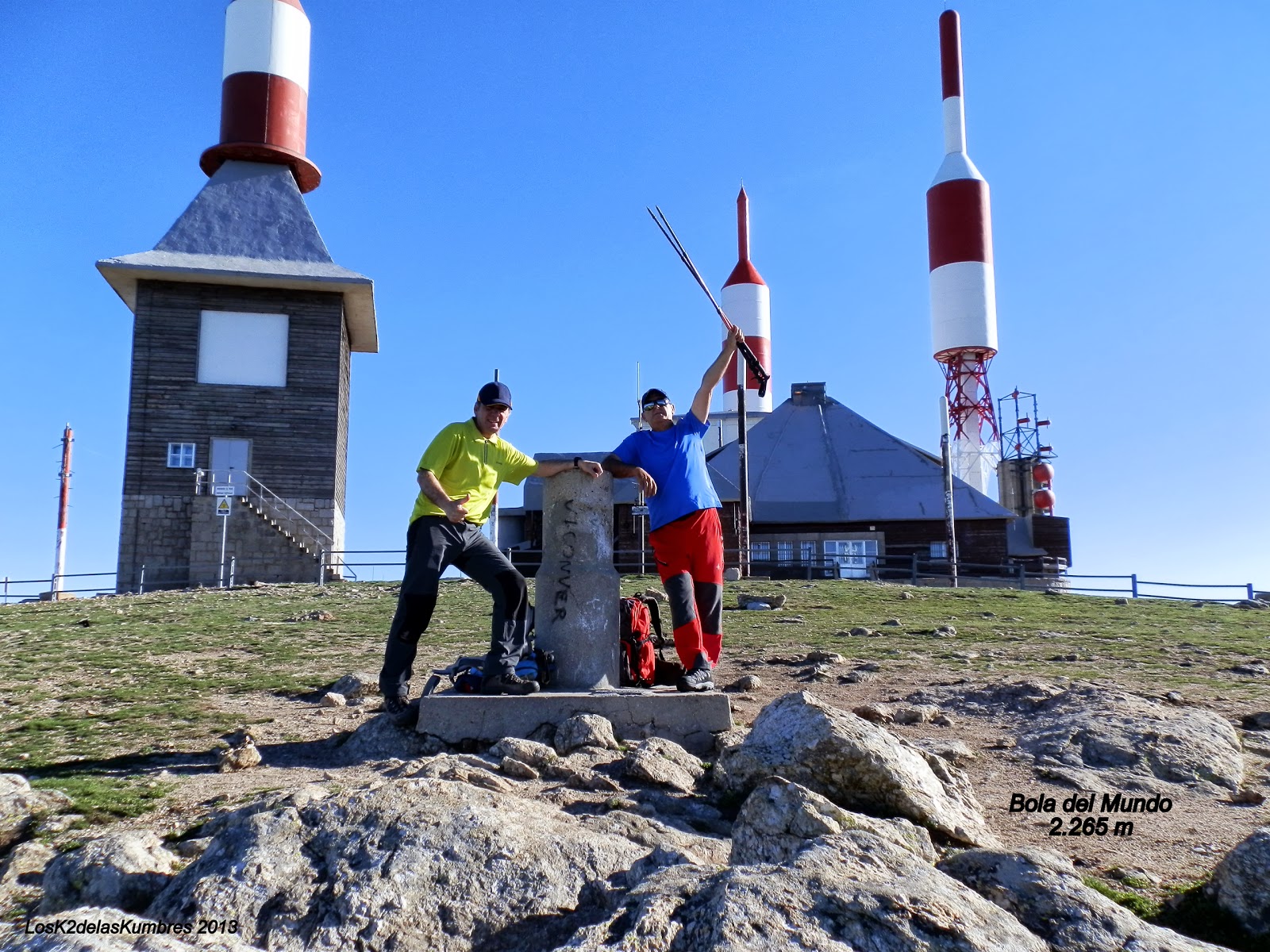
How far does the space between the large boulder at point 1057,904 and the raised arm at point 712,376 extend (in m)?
3.63

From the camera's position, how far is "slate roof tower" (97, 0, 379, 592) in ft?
89.5

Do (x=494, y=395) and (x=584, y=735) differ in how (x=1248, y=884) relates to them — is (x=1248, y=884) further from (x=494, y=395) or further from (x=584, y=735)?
(x=494, y=395)

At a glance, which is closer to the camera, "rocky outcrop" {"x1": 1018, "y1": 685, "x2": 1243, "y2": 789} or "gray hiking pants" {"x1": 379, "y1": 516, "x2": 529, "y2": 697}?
"rocky outcrop" {"x1": 1018, "y1": 685, "x2": 1243, "y2": 789}

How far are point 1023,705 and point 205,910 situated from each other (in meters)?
5.22

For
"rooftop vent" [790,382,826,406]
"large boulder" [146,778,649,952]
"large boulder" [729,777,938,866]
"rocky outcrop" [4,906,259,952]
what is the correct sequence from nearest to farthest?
"rocky outcrop" [4,906,259,952]
"large boulder" [146,778,649,952]
"large boulder" [729,777,938,866]
"rooftop vent" [790,382,826,406]

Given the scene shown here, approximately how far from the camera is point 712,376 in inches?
251

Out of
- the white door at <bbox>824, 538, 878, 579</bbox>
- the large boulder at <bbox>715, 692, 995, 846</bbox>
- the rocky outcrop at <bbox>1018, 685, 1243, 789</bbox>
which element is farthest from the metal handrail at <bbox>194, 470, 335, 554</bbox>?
the large boulder at <bbox>715, 692, 995, 846</bbox>

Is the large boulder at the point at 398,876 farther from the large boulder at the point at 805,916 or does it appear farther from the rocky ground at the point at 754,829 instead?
the large boulder at the point at 805,916

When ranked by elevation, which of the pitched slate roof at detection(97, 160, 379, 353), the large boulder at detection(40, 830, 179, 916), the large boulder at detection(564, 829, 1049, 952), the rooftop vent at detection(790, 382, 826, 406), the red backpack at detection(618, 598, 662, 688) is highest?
the pitched slate roof at detection(97, 160, 379, 353)

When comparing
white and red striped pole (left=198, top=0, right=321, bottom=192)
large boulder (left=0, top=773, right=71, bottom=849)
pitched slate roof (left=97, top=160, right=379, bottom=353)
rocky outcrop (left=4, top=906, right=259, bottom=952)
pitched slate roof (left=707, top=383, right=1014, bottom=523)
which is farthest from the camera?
pitched slate roof (left=707, top=383, right=1014, bottom=523)

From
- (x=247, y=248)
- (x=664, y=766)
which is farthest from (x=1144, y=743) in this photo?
(x=247, y=248)

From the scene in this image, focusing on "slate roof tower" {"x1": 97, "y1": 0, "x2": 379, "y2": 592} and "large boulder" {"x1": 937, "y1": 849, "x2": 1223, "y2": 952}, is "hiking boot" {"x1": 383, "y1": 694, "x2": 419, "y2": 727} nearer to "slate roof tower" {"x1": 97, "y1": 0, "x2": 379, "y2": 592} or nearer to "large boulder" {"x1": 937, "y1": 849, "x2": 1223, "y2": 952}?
"large boulder" {"x1": 937, "y1": 849, "x2": 1223, "y2": 952}

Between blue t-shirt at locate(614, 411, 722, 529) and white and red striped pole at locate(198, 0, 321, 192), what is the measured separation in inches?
1085

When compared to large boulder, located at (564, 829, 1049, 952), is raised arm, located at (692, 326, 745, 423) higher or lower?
higher
